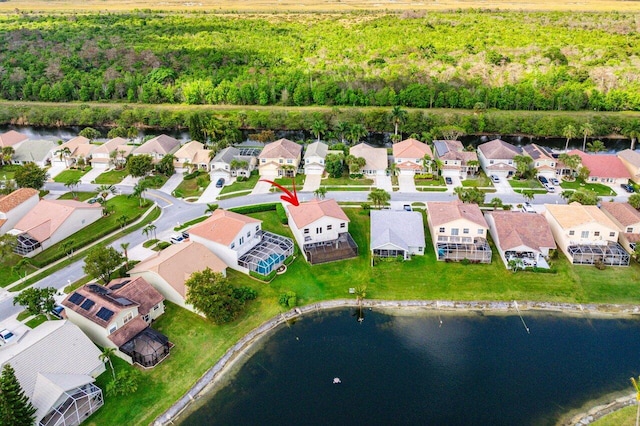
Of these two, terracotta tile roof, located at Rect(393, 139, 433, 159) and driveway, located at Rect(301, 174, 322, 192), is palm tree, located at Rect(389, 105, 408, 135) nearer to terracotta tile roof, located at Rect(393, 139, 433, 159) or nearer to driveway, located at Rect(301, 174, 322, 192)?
terracotta tile roof, located at Rect(393, 139, 433, 159)

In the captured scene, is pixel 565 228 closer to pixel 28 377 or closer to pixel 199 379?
pixel 199 379

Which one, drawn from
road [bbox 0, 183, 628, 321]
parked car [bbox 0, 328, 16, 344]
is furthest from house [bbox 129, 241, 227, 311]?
parked car [bbox 0, 328, 16, 344]

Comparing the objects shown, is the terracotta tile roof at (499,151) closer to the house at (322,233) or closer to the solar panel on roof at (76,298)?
the house at (322,233)

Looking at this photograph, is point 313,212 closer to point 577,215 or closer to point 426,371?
point 426,371

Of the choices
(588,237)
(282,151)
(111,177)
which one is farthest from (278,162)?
(588,237)

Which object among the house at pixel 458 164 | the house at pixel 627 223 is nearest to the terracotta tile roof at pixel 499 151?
the house at pixel 458 164
